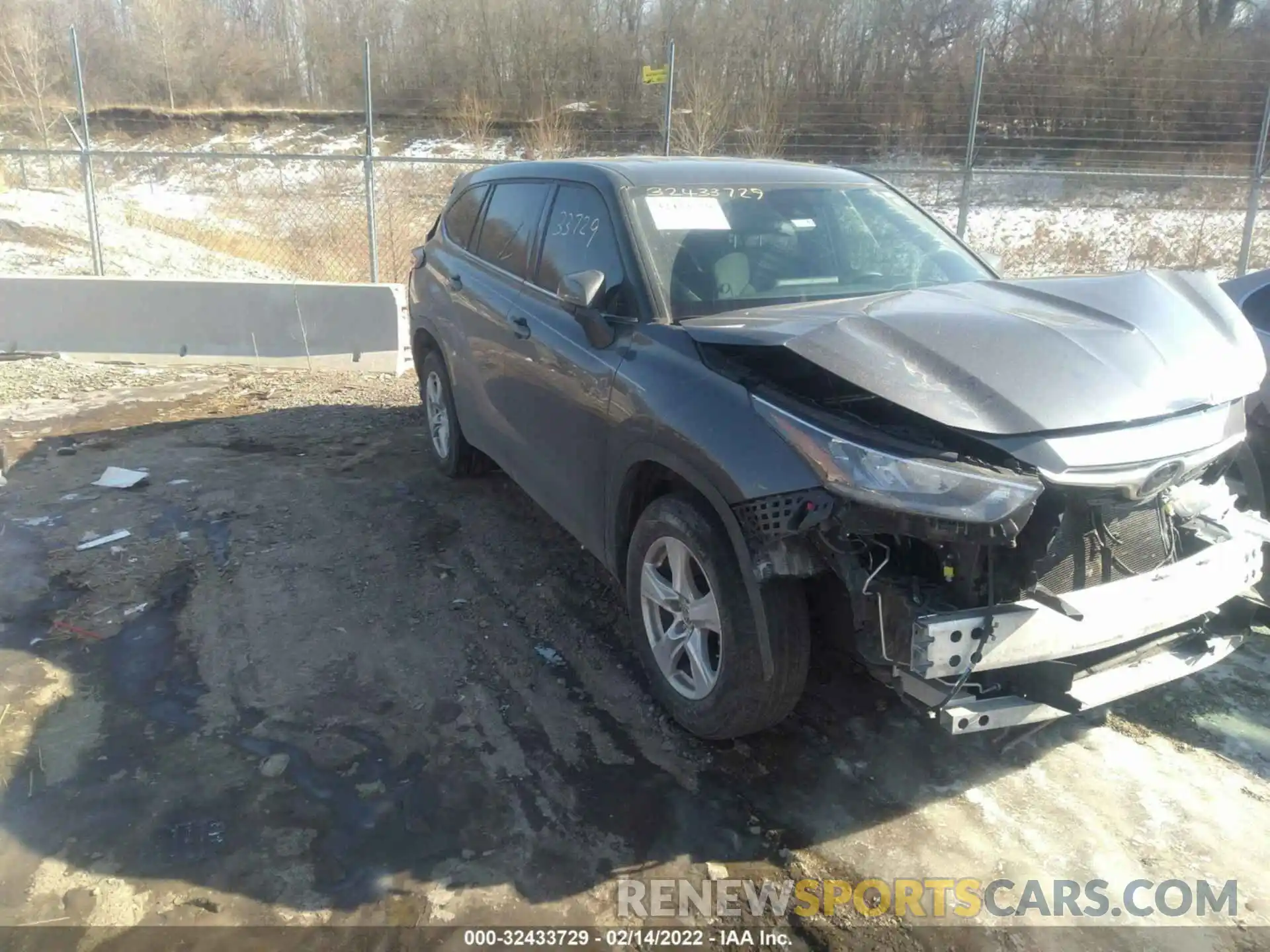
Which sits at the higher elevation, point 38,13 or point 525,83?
point 38,13

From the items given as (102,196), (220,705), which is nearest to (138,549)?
(220,705)

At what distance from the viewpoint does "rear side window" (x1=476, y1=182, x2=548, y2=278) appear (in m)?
4.64

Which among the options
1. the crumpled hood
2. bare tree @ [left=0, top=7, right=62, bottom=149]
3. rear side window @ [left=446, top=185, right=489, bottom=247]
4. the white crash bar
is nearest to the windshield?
the crumpled hood

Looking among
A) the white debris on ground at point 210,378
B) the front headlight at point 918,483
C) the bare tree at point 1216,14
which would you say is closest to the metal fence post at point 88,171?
the white debris on ground at point 210,378

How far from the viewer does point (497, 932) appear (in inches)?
99.7

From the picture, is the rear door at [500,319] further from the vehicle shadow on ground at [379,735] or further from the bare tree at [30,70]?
the bare tree at [30,70]

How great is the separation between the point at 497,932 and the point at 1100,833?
185cm

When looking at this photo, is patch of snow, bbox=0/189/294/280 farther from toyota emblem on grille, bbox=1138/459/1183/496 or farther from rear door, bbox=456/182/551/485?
toyota emblem on grille, bbox=1138/459/1183/496

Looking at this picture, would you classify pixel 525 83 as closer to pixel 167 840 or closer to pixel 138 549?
pixel 138 549

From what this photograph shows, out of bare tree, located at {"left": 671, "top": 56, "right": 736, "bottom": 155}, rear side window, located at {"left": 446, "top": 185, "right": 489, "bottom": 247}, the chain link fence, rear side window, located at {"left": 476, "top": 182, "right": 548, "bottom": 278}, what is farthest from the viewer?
the chain link fence

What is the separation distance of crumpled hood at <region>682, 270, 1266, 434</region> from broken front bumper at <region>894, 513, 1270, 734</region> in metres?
0.49

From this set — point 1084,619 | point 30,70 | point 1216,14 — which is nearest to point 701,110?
point 1084,619

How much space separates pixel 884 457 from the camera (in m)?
2.53

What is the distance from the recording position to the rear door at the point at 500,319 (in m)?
4.54
